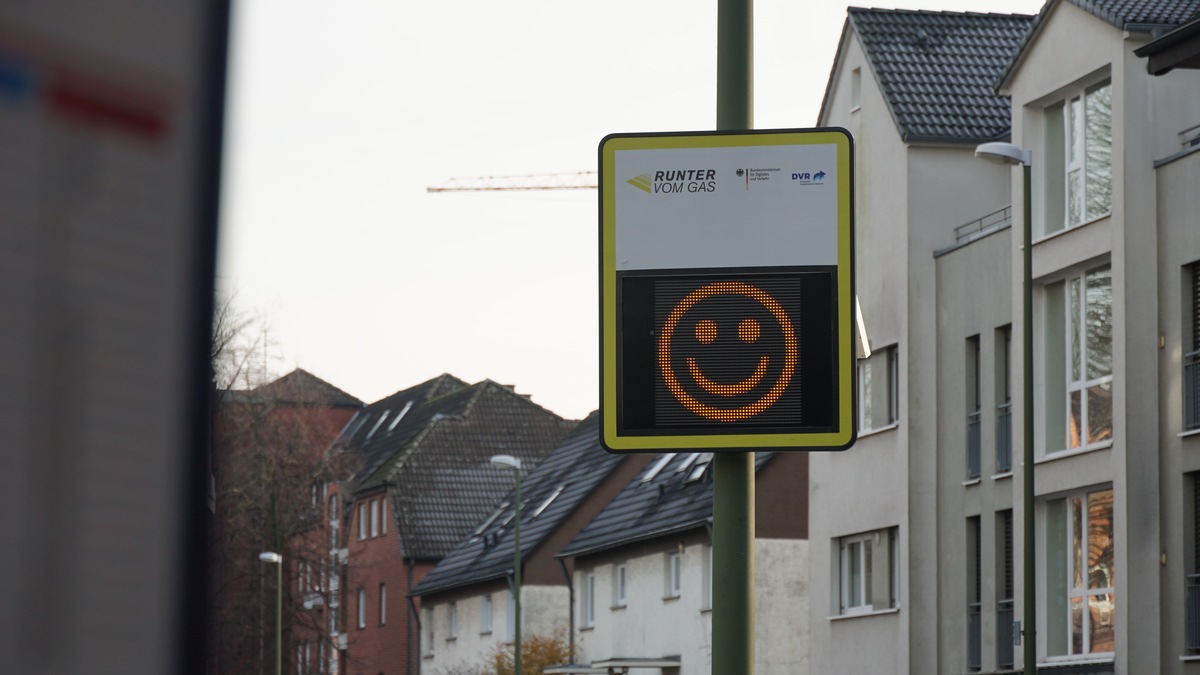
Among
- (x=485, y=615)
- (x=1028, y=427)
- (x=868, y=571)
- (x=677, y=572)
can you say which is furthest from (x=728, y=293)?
(x=485, y=615)

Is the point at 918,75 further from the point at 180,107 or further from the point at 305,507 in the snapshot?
the point at 180,107

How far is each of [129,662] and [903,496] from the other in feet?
123

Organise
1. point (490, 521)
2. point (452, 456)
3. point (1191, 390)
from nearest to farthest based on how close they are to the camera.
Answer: point (1191, 390) → point (490, 521) → point (452, 456)

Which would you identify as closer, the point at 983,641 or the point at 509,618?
the point at 983,641

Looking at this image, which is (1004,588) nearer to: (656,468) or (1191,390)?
(1191,390)

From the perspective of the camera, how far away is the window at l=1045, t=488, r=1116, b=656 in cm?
3084

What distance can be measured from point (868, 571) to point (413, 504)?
4029 centimetres

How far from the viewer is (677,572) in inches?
2009

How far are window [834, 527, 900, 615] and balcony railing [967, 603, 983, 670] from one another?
2801mm

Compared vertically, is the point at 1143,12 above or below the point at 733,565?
above

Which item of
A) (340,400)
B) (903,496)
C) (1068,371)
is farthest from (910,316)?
(340,400)

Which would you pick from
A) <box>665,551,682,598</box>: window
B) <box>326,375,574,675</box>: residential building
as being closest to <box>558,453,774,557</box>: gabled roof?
<box>665,551,682,598</box>: window

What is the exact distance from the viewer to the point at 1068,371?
32.3 m

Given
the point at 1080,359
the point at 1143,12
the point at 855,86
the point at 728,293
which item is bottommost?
the point at 728,293
